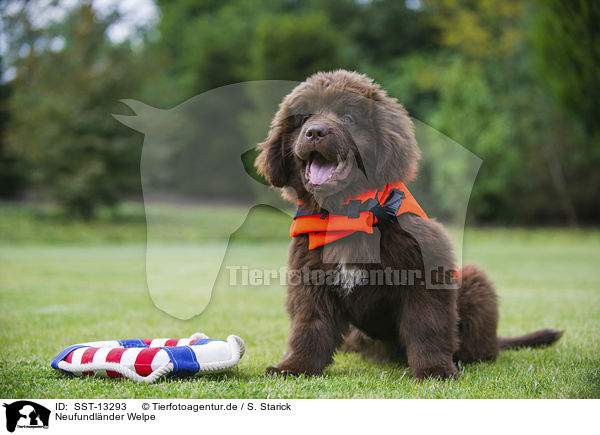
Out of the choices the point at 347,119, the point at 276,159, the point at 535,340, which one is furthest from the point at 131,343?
the point at 535,340

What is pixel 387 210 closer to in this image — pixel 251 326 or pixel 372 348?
pixel 372 348

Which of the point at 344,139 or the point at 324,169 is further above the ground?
the point at 344,139

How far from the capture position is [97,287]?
6777 mm

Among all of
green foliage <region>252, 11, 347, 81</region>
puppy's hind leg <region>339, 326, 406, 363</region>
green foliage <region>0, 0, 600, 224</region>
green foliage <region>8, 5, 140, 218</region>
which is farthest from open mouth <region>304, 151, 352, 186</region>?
green foliage <region>8, 5, 140, 218</region>

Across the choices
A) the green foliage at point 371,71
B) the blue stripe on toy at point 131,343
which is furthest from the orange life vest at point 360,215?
the green foliage at point 371,71

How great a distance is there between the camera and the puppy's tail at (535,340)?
139 inches

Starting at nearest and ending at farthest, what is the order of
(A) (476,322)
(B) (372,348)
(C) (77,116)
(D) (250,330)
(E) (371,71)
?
(A) (476,322)
(B) (372,348)
(D) (250,330)
(E) (371,71)
(C) (77,116)

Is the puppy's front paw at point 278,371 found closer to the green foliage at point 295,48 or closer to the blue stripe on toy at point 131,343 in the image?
the blue stripe on toy at point 131,343

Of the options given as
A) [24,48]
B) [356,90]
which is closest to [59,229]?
[24,48]

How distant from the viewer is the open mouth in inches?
108

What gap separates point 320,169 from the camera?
280cm
